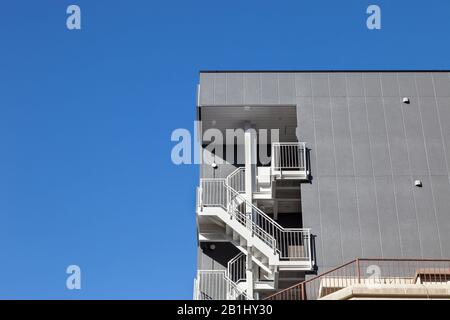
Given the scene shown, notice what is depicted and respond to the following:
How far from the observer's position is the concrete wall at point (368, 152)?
1109 inches

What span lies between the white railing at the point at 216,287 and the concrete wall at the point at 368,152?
11.8ft

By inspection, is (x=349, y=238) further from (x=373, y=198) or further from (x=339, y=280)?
(x=339, y=280)

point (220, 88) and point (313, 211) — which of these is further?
point (220, 88)

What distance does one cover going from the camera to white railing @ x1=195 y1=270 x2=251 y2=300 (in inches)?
1137

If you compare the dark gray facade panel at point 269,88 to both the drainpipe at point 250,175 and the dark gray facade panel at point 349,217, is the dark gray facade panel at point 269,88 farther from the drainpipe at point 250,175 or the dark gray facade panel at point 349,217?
the dark gray facade panel at point 349,217

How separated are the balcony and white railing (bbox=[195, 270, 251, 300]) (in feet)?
15.4

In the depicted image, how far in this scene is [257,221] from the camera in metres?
30.4

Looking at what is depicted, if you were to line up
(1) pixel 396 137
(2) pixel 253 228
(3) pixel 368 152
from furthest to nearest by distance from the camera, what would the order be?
(1) pixel 396 137, (3) pixel 368 152, (2) pixel 253 228

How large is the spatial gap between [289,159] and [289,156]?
130mm

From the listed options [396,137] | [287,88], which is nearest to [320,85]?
[287,88]

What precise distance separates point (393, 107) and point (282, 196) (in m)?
6.04

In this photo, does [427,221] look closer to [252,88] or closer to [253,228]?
[253,228]

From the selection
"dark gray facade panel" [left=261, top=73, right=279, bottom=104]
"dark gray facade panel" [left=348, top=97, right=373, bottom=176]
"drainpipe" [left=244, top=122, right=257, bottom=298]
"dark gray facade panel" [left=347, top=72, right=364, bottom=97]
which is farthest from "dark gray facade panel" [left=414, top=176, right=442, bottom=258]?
"dark gray facade panel" [left=261, top=73, right=279, bottom=104]
